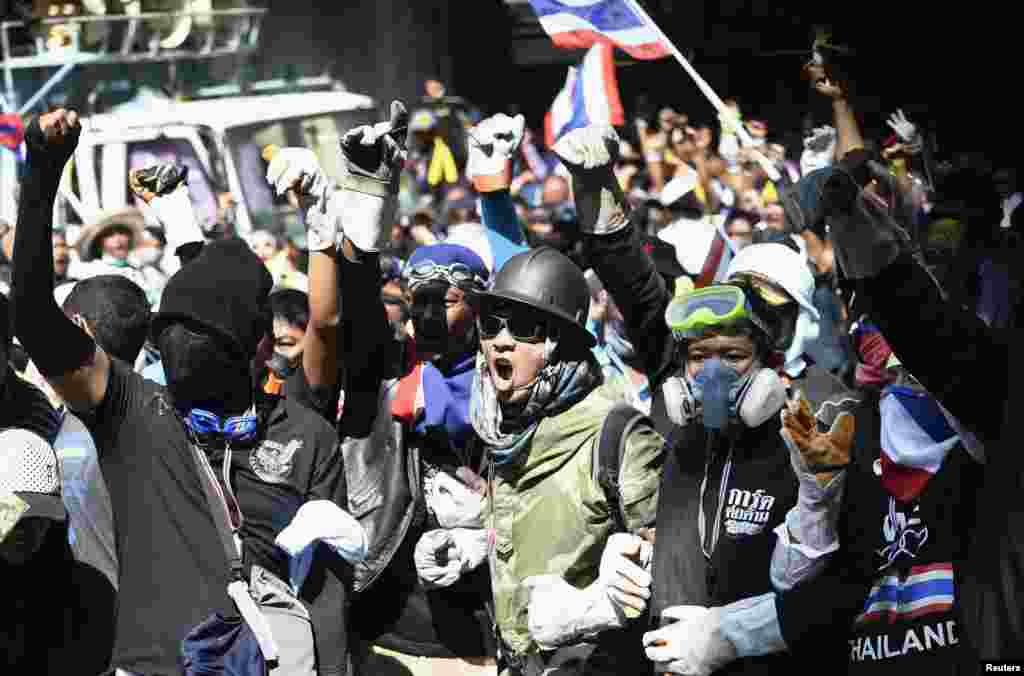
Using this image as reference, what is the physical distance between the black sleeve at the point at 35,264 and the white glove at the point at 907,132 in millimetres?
5721

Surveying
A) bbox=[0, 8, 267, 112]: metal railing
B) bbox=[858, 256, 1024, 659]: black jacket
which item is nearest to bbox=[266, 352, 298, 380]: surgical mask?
bbox=[858, 256, 1024, 659]: black jacket

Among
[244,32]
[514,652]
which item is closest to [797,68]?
[244,32]

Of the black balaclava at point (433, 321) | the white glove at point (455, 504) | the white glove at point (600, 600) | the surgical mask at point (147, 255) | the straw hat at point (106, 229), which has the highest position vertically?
the black balaclava at point (433, 321)

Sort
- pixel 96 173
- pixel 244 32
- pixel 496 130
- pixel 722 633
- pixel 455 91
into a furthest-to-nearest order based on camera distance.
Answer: pixel 455 91
pixel 244 32
pixel 96 173
pixel 496 130
pixel 722 633

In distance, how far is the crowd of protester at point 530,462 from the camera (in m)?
3.14

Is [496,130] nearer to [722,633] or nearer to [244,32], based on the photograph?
[722,633]

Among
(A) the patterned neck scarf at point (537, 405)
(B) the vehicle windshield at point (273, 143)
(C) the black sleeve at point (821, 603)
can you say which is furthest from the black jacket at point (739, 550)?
(B) the vehicle windshield at point (273, 143)

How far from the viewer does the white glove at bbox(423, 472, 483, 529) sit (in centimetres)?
455

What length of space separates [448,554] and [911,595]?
1433mm

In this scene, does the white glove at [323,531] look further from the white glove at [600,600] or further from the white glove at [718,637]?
the white glove at [718,637]

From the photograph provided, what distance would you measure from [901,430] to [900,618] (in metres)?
0.47

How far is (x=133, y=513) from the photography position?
3582mm

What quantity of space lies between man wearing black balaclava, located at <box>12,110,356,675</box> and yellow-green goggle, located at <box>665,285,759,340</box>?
0.97 m

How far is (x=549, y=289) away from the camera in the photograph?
13.5ft
